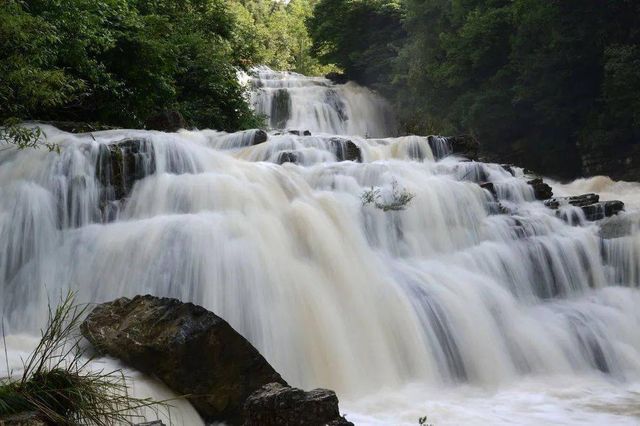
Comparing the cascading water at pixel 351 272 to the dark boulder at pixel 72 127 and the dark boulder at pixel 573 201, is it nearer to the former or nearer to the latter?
the dark boulder at pixel 72 127

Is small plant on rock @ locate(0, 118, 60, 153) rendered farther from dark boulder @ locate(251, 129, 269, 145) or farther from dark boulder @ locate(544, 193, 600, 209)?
dark boulder @ locate(544, 193, 600, 209)

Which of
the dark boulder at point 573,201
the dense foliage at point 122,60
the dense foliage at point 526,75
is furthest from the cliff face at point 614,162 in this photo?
the dense foliage at point 122,60

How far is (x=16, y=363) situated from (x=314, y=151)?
28.3 ft

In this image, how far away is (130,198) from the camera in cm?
883

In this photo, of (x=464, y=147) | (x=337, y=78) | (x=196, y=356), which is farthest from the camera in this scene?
(x=337, y=78)

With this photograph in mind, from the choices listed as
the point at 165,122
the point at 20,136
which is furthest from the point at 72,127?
the point at 165,122

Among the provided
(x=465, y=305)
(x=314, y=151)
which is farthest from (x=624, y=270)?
(x=314, y=151)

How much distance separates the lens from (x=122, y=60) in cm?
1304

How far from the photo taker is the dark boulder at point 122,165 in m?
8.88

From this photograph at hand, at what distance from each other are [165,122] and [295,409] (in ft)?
35.0

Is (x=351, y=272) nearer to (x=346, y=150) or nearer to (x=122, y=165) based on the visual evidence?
(x=122, y=165)

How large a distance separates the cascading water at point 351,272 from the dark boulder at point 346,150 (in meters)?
2.00

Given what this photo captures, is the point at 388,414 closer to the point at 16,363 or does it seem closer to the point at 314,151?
the point at 16,363

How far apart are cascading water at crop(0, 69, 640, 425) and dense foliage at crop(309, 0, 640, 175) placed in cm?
904
